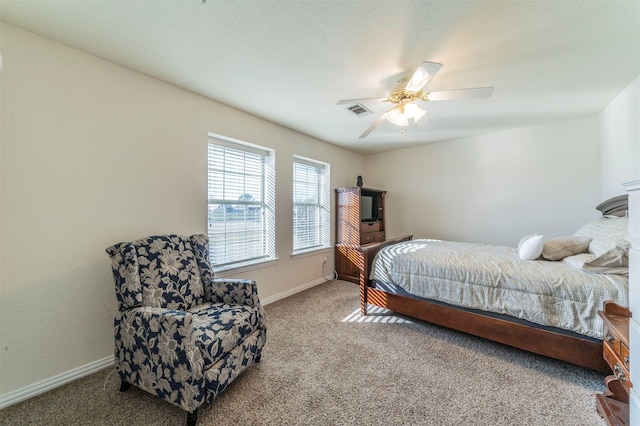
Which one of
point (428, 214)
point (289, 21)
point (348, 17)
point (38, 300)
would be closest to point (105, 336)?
point (38, 300)

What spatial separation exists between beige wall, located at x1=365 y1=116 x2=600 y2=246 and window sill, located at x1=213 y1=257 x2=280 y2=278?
2.60m

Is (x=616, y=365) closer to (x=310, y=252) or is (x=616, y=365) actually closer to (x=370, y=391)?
(x=370, y=391)

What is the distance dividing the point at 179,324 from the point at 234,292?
0.59 metres

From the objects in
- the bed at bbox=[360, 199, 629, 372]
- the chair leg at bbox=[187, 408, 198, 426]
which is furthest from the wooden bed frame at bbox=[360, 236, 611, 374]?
the chair leg at bbox=[187, 408, 198, 426]

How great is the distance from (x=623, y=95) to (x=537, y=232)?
1702mm

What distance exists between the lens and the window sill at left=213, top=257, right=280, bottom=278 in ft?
8.59

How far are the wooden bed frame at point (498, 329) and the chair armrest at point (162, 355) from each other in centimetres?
188

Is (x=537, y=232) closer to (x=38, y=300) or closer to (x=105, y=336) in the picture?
(x=105, y=336)

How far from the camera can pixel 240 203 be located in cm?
294

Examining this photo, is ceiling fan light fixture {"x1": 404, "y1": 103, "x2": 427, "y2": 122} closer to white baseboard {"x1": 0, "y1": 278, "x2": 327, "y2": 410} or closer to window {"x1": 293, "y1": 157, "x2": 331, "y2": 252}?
window {"x1": 293, "y1": 157, "x2": 331, "y2": 252}

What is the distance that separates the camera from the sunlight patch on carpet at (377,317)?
2.62 metres

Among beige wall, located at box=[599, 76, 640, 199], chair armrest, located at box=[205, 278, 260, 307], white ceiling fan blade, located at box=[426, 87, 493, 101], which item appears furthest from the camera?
beige wall, located at box=[599, 76, 640, 199]

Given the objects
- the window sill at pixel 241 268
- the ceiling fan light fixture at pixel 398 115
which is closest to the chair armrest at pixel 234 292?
the window sill at pixel 241 268

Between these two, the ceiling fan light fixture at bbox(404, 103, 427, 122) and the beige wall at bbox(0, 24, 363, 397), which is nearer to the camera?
the beige wall at bbox(0, 24, 363, 397)
